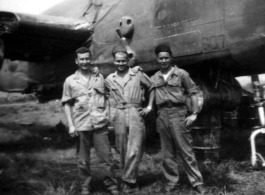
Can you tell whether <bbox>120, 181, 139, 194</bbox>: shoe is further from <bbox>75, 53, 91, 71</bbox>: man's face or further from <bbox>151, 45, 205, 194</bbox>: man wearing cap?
<bbox>75, 53, 91, 71</bbox>: man's face

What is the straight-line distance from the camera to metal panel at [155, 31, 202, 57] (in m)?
4.45

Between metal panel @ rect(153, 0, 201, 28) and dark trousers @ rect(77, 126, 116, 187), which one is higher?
metal panel @ rect(153, 0, 201, 28)

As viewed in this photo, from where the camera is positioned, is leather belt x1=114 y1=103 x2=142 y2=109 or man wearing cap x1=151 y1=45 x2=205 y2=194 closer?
man wearing cap x1=151 y1=45 x2=205 y2=194

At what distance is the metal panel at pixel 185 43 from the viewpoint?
14.6 feet

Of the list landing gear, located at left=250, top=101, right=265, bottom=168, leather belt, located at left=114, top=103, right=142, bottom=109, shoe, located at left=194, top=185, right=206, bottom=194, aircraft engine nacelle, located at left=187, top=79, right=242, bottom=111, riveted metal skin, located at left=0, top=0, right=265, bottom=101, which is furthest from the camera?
aircraft engine nacelle, located at left=187, top=79, right=242, bottom=111

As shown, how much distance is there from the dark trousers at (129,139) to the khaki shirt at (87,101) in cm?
21

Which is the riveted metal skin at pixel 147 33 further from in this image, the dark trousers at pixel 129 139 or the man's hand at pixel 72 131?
the man's hand at pixel 72 131

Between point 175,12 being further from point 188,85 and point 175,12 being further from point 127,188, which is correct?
point 127,188

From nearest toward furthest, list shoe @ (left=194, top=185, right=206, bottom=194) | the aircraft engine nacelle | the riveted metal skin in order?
shoe @ (left=194, top=185, right=206, bottom=194), the riveted metal skin, the aircraft engine nacelle

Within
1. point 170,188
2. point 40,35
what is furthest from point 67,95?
point 40,35

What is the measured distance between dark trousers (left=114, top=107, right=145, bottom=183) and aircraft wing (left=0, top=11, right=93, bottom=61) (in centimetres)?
274

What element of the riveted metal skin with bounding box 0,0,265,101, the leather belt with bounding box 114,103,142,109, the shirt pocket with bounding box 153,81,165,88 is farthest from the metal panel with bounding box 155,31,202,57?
the leather belt with bounding box 114,103,142,109

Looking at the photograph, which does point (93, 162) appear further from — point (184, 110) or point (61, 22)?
point (61, 22)

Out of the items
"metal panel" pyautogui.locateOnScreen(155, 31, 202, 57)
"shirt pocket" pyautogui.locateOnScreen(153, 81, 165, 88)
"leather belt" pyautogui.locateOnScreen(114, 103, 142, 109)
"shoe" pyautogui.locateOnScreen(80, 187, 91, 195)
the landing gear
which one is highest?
"metal panel" pyautogui.locateOnScreen(155, 31, 202, 57)
